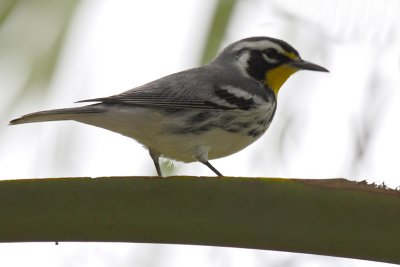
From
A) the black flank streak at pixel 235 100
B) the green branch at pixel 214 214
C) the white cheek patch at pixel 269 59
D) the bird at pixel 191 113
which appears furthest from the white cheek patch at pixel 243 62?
the green branch at pixel 214 214

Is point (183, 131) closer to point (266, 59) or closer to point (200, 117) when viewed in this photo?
point (200, 117)

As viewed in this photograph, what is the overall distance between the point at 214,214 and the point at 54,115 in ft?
4.71

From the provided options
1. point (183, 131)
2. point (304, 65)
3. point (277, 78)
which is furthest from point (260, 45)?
point (183, 131)

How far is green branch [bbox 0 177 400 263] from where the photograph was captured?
1.37 m

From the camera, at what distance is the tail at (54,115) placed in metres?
2.54

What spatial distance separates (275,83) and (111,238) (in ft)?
8.92

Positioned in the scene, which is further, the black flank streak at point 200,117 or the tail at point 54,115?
the black flank streak at point 200,117

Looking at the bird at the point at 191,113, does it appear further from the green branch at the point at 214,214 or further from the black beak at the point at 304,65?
the green branch at the point at 214,214

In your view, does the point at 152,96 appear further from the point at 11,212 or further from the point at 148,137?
the point at 11,212

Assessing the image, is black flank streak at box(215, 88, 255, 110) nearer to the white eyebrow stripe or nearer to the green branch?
the white eyebrow stripe

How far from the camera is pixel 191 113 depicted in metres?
3.43

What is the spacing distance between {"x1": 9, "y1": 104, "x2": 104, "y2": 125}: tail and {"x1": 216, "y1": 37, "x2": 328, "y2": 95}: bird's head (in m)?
1.34

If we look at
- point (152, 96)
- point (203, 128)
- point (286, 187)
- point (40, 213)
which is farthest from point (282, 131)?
point (40, 213)

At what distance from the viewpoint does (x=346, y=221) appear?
1421 millimetres
